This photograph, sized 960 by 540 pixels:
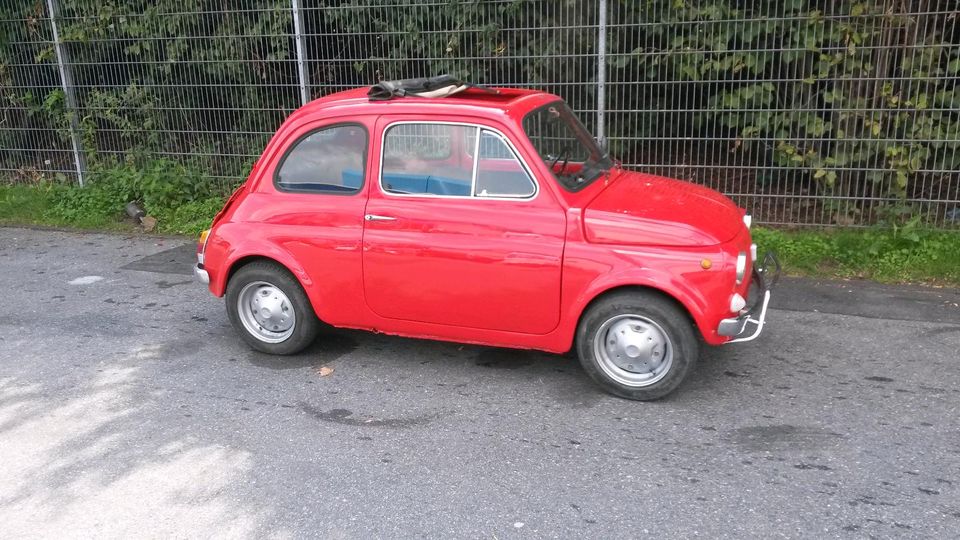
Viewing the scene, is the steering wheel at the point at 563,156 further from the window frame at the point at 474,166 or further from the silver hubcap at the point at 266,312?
the silver hubcap at the point at 266,312

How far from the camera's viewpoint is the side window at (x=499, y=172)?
184 inches

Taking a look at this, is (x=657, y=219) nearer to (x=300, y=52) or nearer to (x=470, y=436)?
(x=470, y=436)

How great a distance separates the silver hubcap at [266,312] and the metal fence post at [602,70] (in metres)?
3.61

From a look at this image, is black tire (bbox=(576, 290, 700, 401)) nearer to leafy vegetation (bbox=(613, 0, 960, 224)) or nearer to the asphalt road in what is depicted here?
the asphalt road

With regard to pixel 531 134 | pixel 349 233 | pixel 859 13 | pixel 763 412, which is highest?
pixel 859 13

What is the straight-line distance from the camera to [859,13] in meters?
6.97

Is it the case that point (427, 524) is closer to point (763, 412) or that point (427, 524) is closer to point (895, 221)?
point (763, 412)

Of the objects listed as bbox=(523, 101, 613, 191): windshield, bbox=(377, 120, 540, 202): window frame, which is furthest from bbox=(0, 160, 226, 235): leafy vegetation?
bbox=(523, 101, 613, 191): windshield

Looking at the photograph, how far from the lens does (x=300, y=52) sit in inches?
342

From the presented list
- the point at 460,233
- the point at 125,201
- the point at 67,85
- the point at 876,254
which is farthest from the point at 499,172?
the point at 67,85

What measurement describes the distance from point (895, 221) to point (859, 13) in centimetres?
191

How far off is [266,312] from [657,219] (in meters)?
2.67

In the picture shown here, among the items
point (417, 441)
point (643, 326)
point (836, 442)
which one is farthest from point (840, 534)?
point (417, 441)

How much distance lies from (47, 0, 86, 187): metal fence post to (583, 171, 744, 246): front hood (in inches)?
305
